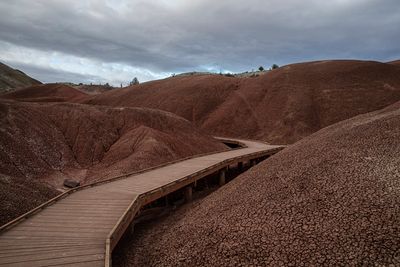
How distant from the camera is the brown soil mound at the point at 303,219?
7.93 metres

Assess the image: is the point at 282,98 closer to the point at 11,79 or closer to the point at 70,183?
the point at 70,183

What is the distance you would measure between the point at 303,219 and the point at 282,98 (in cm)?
4481

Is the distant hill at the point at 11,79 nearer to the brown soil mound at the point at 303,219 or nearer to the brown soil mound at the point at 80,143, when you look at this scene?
the brown soil mound at the point at 80,143

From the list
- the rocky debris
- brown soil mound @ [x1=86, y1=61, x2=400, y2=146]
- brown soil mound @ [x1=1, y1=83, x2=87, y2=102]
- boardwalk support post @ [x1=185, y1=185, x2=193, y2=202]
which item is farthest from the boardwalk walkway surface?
brown soil mound @ [x1=1, y1=83, x2=87, y2=102]

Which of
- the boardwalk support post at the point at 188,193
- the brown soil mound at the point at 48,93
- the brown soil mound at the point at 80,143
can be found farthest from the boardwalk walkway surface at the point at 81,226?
the brown soil mound at the point at 48,93

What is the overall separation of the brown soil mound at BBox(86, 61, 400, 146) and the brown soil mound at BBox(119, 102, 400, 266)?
30.6 metres

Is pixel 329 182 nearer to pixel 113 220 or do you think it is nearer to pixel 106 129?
pixel 113 220

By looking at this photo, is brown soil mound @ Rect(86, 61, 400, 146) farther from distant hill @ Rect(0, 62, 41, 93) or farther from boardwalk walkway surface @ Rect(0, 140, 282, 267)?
distant hill @ Rect(0, 62, 41, 93)

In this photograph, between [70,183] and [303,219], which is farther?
[70,183]

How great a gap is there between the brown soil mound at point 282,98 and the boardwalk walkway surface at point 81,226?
32485mm

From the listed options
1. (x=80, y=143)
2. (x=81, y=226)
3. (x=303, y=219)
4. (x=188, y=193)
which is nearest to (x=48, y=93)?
(x=80, y=143)

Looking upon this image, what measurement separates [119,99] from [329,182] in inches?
2364

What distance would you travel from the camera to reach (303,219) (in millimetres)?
9164

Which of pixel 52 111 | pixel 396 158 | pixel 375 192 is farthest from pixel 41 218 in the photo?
pixel 52 111
